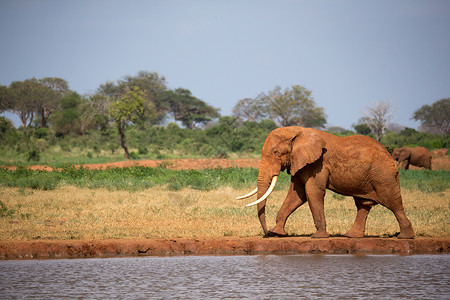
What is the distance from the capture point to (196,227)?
43.1ft

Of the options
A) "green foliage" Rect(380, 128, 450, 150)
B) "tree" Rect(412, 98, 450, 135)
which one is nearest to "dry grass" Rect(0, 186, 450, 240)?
"green foliage" Rect(380, 128, 450, 150)

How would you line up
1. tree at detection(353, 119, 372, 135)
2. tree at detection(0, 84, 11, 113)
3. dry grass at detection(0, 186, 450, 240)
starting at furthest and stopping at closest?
tree at detection(353, 119, 372, 135) → tree at detection(0, 84, 11, 113) → dry grass at detection(0, 186, 450, 240)

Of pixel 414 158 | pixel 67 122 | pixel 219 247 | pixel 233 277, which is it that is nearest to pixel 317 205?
pixel 219 247

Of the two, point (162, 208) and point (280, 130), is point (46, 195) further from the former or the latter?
point (280, 130)

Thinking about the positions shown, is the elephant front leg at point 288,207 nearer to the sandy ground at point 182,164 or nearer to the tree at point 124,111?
the sandy ground at point 182,164

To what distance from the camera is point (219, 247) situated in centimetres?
1103

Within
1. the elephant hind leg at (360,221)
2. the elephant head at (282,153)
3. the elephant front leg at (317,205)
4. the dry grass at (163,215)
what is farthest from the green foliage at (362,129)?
the elephant front leg at (317,205)

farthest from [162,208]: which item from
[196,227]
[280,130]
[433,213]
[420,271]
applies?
[420,271]

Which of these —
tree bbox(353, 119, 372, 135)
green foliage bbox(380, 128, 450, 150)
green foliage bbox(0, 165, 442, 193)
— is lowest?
green foliage bbox(0, 165, 442, 193)

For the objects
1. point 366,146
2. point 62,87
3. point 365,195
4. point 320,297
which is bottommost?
point 320,297

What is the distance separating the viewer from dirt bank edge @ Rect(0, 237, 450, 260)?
1084cm

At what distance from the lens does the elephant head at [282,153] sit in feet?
36.6

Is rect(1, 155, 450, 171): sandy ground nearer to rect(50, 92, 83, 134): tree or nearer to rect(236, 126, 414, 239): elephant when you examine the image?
rect(236, 126, 414, 239): elephant

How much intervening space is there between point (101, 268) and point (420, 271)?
4.91m
